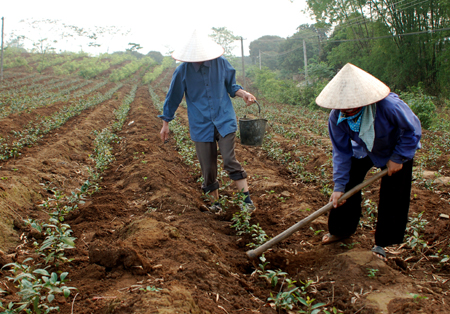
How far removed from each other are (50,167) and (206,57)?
2974 mm

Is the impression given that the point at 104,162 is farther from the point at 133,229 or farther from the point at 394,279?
the point at 394,279

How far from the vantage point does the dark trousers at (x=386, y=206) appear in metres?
2.51

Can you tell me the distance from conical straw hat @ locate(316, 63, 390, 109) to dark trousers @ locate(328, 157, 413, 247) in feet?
1.96

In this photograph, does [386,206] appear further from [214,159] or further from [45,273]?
[45,273]

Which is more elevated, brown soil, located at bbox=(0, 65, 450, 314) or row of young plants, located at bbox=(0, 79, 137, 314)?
row of young plants, located at bbox=(0, 79, 137, 314)

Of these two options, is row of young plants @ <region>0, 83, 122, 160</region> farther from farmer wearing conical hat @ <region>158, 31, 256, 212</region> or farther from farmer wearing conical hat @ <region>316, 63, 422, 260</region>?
farmer wearing conical hat @ <region>316, 63, 422, 260</region>

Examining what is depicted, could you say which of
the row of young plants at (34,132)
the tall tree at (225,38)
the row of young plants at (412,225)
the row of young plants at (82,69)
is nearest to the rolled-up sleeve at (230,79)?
Result: the row of young plants at (412,225)

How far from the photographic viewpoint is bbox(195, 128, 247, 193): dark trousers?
3.39 meters

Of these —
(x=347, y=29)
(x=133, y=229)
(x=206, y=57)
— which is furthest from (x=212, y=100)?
(x=347, y=29)

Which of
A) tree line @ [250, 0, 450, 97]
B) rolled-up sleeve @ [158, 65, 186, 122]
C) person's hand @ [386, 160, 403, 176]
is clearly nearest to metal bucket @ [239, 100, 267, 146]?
rolled-up sleeve @ [158, 65, 186, 122]

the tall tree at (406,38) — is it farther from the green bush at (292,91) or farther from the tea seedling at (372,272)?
the tea seedling at (372,272)

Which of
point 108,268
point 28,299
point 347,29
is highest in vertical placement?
point 347,29

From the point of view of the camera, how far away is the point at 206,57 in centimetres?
322

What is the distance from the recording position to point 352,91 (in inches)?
88.7
